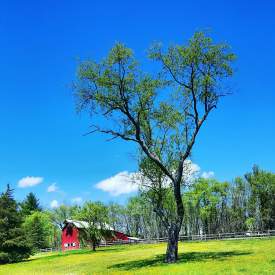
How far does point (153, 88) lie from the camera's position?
36281 mm

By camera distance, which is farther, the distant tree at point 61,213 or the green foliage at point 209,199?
the distant tree at point 61,213

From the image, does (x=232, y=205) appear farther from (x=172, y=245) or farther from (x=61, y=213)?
(x=172, y=245)

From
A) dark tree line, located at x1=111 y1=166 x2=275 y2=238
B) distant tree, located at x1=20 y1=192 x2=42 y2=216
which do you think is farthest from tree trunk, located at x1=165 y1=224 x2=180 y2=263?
distant tree, located at x1=20 y1=192 x2=42 y2=216

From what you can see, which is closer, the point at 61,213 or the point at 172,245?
the point at 172,245

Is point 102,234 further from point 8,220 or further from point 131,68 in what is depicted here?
point 131,68

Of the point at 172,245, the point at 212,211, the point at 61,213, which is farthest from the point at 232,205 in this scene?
the point at 172,245

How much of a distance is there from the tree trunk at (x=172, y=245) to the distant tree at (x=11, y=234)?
124ft

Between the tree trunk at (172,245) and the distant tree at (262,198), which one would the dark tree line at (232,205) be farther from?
the tree trunk at (172,245)

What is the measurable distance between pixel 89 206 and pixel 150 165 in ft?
126

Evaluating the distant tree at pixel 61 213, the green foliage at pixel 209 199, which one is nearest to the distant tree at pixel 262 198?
the green foliage at pixel 209 199

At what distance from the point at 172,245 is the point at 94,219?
44.7 metres

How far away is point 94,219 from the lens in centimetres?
7619

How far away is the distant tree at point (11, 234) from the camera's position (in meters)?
65.1

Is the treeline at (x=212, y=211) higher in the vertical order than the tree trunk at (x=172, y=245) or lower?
higher
